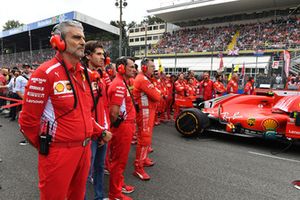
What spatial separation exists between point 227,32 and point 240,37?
2548 mm

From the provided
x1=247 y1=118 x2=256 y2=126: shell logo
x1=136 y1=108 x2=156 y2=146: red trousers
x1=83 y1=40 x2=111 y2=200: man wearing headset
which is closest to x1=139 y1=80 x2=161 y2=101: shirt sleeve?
x1=136 y1=108 x2=156 y2=146: red trousers

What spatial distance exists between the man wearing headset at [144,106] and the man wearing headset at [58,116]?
174cm

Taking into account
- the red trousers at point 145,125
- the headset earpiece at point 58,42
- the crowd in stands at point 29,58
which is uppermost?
the crowd in stands at point 29,58

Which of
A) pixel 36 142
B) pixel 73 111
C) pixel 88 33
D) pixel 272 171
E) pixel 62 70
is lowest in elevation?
pixel 272 171

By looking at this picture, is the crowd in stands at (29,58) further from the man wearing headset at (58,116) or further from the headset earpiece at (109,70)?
the man wearing headset at (58,116)

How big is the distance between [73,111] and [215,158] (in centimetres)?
348

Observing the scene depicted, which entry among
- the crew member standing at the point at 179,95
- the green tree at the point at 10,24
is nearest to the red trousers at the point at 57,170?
the crew member standing at the point at 179,95

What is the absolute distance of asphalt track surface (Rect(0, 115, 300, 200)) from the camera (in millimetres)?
3096

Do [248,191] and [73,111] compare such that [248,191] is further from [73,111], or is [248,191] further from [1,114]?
[1,114]

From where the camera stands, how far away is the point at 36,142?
5.45ft

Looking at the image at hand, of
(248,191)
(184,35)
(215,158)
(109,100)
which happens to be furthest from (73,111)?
(184,35)

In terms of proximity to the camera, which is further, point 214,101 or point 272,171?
point 214,101

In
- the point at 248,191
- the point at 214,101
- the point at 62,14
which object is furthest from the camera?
the point at 62,14

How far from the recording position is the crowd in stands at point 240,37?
2328cm
